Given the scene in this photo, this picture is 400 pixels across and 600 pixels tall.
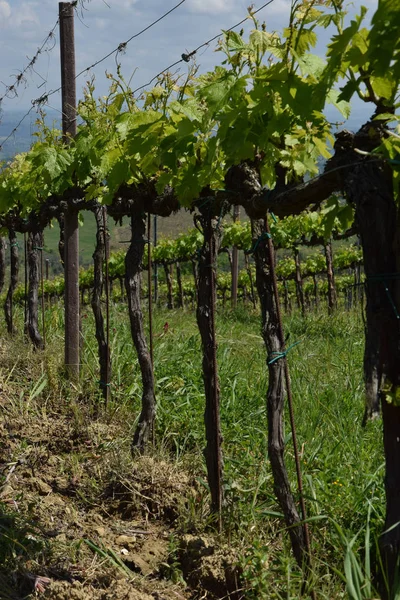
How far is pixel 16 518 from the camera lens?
13.3ft

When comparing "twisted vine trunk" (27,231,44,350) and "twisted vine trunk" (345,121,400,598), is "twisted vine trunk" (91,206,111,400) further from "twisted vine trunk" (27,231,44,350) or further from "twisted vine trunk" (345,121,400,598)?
"twisted vine trunk" (345,121,400,598)

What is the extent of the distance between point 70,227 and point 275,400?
4.01 meters

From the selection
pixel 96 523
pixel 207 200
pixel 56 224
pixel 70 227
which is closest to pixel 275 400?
pixel 207 200

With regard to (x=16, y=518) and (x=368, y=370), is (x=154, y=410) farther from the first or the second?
(x=368, y=370)

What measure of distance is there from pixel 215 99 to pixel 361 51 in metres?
0.86

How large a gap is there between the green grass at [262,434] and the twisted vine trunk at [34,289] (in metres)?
0.21

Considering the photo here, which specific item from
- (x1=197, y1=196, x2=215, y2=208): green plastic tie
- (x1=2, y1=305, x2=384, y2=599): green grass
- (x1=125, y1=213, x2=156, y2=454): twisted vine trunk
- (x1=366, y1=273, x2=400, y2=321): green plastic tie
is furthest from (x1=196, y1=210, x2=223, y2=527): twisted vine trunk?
(x1=366, y1=273, x2=400, y2=321): green plastic tie

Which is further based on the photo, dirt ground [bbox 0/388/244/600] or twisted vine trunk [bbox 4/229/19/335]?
twisted vine trunk [bbox 4/229/19/335]

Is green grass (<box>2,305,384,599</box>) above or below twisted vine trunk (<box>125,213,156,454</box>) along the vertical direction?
below

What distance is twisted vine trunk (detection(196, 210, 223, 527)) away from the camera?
4.05m

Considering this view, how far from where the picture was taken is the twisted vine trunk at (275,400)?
3426 millimetres

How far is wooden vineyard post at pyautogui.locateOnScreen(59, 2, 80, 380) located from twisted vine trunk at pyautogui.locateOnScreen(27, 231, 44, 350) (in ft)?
2.60

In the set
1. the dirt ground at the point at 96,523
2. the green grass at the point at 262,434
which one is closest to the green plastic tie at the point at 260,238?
the green grass at the point at 262,434

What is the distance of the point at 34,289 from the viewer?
25.5 ft
